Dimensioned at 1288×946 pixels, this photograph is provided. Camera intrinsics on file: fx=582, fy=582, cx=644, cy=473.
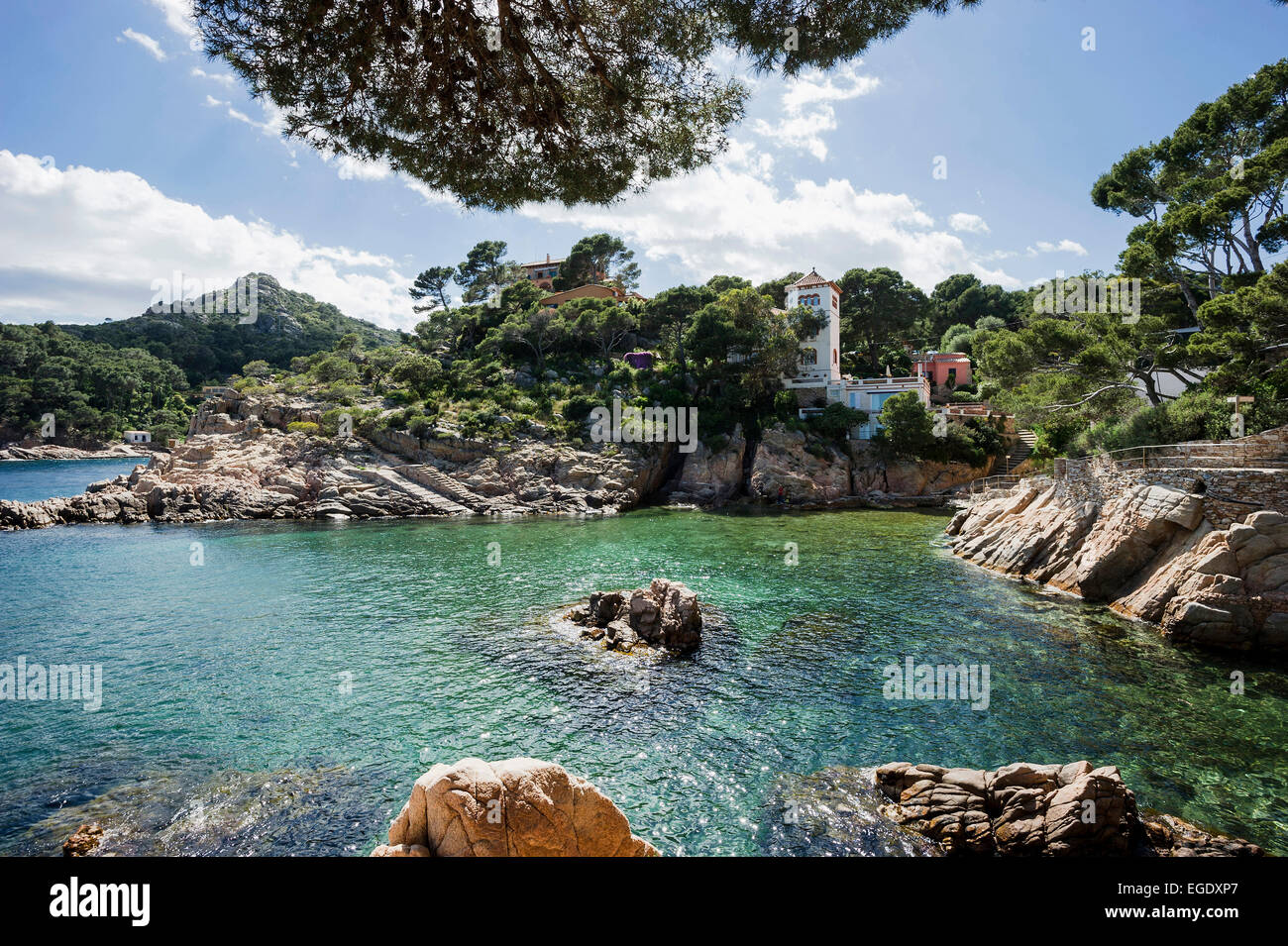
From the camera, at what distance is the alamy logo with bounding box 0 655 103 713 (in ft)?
40.5

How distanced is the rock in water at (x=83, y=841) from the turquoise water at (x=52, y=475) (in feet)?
166

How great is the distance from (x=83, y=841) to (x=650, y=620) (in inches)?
423

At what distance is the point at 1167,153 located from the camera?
2462 centimetres

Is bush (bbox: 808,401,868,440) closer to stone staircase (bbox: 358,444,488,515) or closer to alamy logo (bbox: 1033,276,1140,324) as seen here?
alamy logo (bbox: 1033,276,1140,324)

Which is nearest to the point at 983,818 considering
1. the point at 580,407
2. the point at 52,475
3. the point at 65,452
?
the point at 580,407

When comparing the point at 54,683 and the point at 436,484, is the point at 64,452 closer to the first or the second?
the point at 436,484

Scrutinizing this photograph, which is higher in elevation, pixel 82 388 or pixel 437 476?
pixel 82 388

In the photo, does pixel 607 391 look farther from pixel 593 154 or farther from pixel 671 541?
pixel 593 154

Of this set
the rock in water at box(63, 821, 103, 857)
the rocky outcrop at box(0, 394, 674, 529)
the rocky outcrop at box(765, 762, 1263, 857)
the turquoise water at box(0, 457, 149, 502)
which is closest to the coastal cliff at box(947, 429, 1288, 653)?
the rocky outcrop at box(765, 762, 1263, 857)

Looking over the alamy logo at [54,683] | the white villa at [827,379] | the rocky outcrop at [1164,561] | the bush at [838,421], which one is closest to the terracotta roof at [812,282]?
the white villa at [827,379]

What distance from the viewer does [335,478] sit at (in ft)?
131

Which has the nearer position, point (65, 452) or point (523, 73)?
point (523, 73)

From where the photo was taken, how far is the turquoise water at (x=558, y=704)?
340 inches
